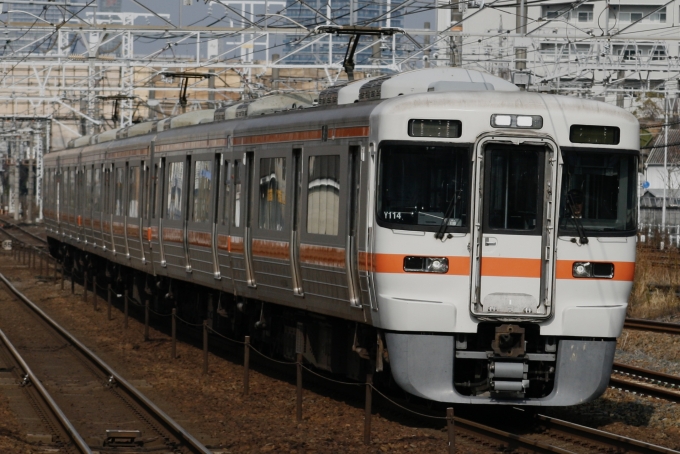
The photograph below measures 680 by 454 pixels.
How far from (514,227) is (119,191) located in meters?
11.9

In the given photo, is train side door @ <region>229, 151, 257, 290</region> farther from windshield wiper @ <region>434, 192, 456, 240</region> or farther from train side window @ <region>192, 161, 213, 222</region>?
windshield wiper @ <region>434, 192, 456, 240</region>

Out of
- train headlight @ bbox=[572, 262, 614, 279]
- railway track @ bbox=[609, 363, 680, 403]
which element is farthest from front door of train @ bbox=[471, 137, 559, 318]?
railway track @ bbox=[609, 363, 680, 403]

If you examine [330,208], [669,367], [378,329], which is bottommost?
[669,367]

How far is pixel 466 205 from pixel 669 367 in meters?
5.90

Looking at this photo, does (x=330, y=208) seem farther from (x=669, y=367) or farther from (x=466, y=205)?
(x=669, y=367)

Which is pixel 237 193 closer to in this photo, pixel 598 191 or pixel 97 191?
pixel 598 191

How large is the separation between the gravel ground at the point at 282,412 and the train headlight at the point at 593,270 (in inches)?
53.7

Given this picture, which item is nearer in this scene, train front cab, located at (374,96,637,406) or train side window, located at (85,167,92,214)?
train front cab, located at (374,96,637,406)

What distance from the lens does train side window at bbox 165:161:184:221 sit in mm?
16250

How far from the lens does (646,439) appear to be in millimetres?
9992

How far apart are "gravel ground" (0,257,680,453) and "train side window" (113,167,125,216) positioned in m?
4.29

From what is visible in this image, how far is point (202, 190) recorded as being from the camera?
49.8 feet

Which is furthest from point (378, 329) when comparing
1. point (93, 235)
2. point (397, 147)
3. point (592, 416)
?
point (93, 235)

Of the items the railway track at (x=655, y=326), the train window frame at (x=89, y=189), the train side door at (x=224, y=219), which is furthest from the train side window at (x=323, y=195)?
the train window frame at (x=89, y=189)
